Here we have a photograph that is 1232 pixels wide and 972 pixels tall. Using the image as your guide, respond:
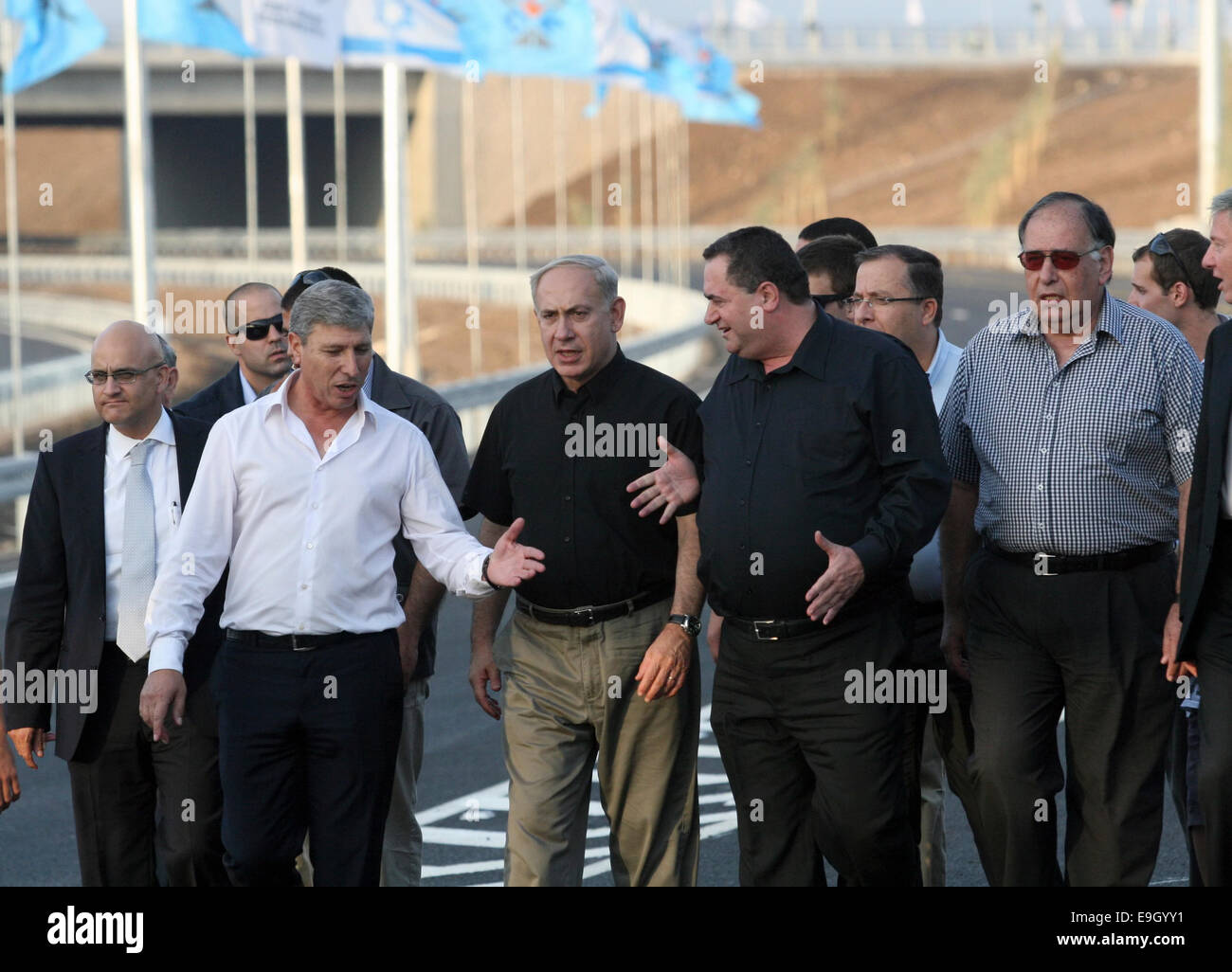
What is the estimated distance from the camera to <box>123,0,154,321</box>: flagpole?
21.5m

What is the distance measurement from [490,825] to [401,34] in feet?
61.4

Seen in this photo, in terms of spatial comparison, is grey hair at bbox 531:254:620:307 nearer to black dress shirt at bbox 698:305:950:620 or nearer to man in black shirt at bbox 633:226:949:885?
man in black shirt at bbox 633:226:949:885

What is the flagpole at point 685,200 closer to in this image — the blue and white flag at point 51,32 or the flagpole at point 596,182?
the flagpole at point 596,182

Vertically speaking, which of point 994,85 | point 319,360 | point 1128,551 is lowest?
point 1128,551

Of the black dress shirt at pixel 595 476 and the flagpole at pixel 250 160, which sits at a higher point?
the flagpole at pixel 250 160

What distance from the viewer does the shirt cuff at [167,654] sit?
551 cm

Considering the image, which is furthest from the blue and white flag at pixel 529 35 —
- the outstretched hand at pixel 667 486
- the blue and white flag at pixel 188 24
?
the outstretched hand at pixel 667 486

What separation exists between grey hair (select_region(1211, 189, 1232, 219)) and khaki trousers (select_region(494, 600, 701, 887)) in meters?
2.02

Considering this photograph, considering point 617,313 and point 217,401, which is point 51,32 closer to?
point 217,401

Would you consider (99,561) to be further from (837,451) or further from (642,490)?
(837,451)

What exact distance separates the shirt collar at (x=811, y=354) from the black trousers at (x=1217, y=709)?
1.26 m
